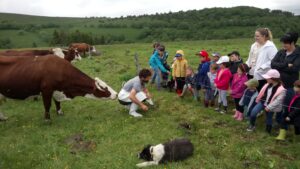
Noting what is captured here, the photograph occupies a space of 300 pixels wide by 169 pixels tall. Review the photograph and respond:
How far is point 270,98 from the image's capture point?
24.4 ft

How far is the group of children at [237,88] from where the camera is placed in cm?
725

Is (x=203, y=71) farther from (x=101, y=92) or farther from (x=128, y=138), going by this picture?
(x=128, y=138)

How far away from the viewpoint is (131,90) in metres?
9.20

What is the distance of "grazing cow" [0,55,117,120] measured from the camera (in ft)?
29.0

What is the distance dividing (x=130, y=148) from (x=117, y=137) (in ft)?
2.45

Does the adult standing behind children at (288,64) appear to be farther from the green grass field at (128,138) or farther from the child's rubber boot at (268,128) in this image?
the green grass field at (128,138)

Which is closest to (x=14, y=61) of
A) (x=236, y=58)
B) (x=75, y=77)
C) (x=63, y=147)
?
(x=75, y=77)

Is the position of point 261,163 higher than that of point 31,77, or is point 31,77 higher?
point 31,77

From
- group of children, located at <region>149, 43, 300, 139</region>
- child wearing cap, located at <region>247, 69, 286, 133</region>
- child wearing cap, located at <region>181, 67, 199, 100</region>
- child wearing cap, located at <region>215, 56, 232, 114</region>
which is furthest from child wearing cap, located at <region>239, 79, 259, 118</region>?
child wearing cap, located at <region>181, 67, 199, 100</region>

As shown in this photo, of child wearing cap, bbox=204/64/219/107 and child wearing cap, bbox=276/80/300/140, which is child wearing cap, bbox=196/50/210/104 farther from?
child wearing cap, bbox=276/80/300/140

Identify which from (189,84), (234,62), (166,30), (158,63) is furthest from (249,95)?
(166,30)

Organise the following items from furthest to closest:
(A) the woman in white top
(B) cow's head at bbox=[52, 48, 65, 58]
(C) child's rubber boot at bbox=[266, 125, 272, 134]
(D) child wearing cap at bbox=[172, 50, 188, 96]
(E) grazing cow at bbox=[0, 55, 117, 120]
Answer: (B) cow's head at bbox=[52, 48, 65, 58], (D) child wearing cap at bbox=[172, 50, 188, 96], (E) grazing cow at bbox=[0, 55, 117, 120], (A) the woman in white top, (C) child's rubber boot at bbox=[266, 125, 272, 134]

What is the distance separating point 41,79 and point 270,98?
19.7 ft

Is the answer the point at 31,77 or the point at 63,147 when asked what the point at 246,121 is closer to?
the point at 63,147
